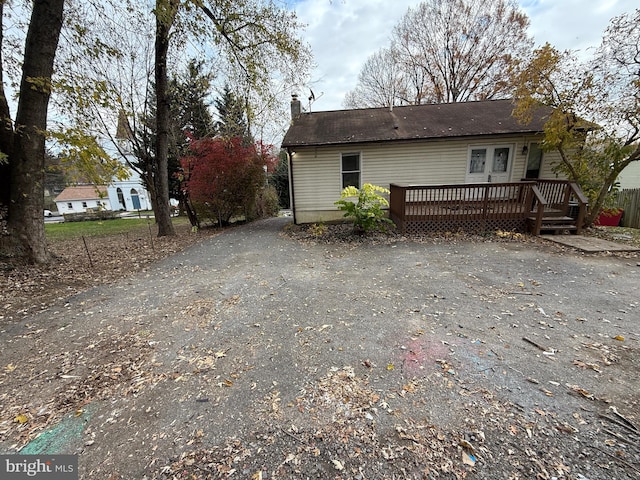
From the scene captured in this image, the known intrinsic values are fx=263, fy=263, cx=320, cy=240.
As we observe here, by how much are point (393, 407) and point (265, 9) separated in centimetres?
908

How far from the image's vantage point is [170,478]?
1.49 meters

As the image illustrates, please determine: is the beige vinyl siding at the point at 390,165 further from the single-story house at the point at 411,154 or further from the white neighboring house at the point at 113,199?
the white neighboring house at the point at 113,199

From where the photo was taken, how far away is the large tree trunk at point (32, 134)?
440cm

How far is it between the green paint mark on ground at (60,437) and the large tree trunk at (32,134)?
4.69 m

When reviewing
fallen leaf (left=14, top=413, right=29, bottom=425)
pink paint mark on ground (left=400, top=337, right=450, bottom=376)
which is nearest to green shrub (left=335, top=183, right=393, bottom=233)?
pink paint mark on ground (left=400, top=337, right=450, bottom=376)

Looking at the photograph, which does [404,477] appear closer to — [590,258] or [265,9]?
[590,258]

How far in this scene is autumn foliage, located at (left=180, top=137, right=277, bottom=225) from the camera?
9.91m

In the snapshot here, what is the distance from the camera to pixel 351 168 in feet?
31.3

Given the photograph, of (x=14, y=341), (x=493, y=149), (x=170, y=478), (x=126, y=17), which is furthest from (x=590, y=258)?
(x=126, y=17)

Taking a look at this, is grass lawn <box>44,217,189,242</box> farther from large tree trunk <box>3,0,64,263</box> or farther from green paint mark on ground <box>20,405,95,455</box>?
green paint mark on ground <box>20,405,95,455</box>

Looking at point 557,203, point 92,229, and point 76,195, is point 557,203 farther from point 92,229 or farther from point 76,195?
point 76,195

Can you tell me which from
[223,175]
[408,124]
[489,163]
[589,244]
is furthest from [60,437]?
[489,163]

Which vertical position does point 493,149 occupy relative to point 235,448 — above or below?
above

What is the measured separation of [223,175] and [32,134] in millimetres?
5708
